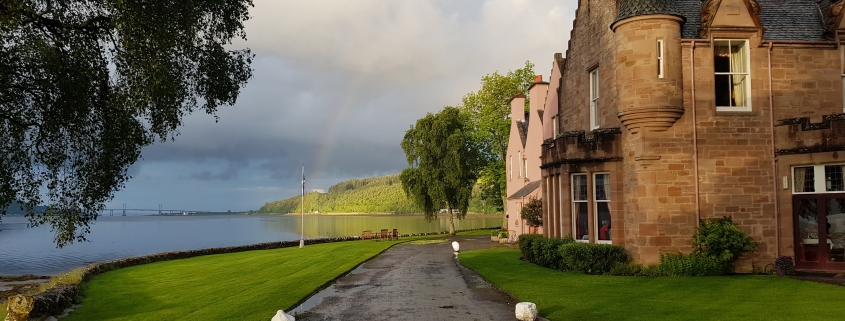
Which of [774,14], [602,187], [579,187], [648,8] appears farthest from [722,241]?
[774,14]

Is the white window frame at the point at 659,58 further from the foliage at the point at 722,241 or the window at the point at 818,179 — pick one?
the window at the point at 818,179

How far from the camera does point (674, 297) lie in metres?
13.4

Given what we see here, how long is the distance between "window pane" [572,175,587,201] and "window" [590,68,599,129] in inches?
85.7

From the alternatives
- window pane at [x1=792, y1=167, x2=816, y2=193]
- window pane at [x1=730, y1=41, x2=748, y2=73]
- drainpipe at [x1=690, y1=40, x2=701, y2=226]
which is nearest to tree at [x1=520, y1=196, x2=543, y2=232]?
drainpipe at [x1=690, y1=40, x2=701, y2=226]

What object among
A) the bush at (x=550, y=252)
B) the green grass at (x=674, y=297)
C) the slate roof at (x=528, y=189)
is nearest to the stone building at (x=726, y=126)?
the green grass at (x=674, y=297)

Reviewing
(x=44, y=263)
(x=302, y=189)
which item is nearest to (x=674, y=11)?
(x=302, y=189)

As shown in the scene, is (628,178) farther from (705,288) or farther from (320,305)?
(320,305)

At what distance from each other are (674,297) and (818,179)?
770 cm

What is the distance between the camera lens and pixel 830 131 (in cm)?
1655

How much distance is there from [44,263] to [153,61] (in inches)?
1918

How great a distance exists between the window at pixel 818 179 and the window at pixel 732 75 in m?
2.60

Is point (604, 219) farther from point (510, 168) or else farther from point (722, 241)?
point (510, 168)

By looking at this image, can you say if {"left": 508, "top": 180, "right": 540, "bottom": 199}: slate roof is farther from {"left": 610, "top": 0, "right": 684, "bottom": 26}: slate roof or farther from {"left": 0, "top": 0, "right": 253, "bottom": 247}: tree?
{"left": 0, "top": 0, "right": 253, "bottom": 247}: tree

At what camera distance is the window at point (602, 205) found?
19812mm
